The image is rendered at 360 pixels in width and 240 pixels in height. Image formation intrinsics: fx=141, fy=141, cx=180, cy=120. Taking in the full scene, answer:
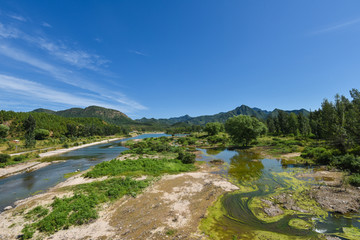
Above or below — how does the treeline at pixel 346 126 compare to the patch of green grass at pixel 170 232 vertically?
above

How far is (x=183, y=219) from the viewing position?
11586 millimetres

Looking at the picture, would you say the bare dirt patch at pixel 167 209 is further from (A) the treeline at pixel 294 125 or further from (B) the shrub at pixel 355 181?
(A) the treeline at pixel 294 125

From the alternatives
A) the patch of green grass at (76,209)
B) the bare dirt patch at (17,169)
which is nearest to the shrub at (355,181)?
the patch of green grass at (76,209)

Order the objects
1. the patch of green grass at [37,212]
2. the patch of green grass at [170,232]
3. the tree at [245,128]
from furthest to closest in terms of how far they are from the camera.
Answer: the tree at [245,128]
the patch of green grass at [37,212]
the patch of green grass at [170,232]

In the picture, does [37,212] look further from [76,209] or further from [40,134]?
[40,134]

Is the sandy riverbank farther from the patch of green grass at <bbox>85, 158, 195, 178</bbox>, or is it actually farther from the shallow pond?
the patch of green grass at <bbox>85, 158, 195, 178</bbox>

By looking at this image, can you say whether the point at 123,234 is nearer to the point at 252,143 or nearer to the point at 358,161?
the point at 358,161

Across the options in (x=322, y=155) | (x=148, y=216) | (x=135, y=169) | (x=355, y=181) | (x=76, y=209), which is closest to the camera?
(x=148, y=216)

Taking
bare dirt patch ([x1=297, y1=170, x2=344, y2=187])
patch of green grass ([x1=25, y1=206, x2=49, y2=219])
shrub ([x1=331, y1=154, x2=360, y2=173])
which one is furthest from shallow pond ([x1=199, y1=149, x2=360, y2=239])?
patch of green grass ([x1=25, y1=206, x2=49, y2=219])

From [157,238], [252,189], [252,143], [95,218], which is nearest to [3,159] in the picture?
[95,218]

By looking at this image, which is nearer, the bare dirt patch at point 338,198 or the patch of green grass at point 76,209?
the patch of green grass at point 76,209

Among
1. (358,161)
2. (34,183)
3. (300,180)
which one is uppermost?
(358,161)

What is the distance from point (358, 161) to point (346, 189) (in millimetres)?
9896

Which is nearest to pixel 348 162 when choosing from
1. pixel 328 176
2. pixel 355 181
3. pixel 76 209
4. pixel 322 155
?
pixel 322 155
